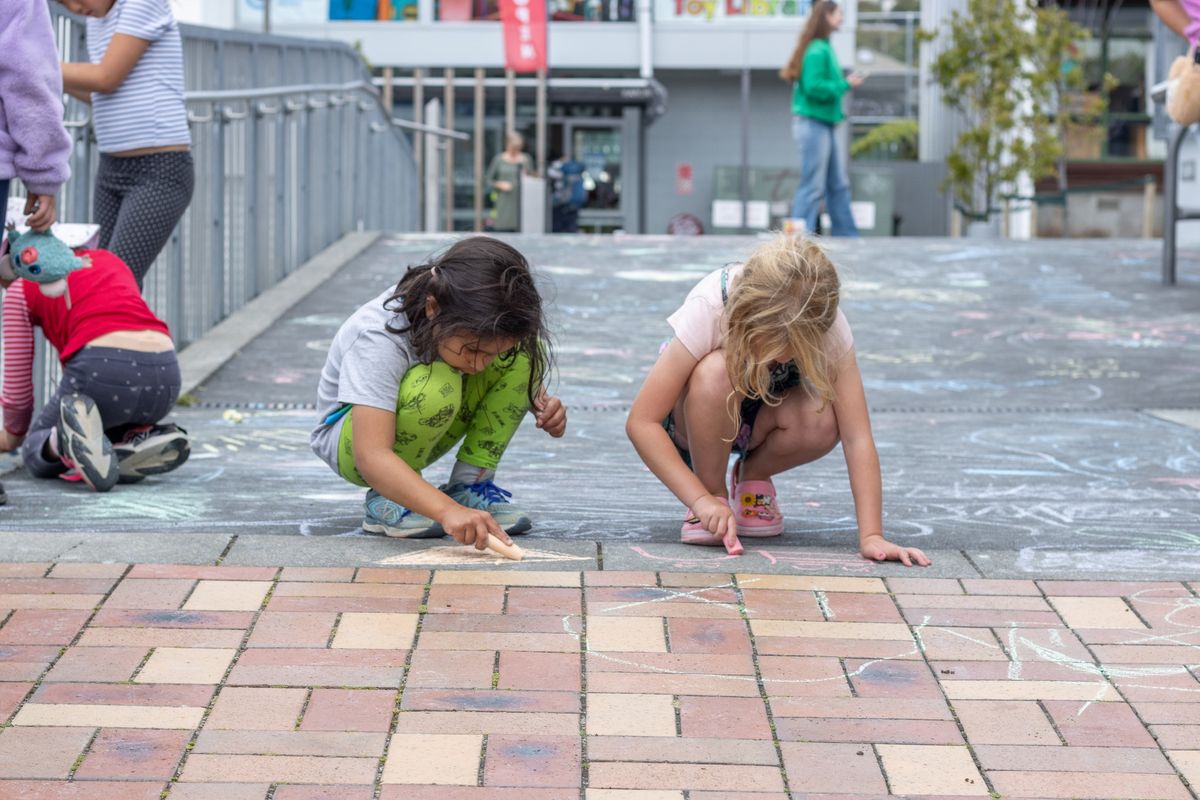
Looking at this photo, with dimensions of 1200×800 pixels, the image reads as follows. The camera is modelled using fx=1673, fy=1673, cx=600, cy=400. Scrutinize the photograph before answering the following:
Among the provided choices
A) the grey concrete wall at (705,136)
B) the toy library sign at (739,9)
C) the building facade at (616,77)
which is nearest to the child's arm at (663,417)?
the building facade at (616,77)

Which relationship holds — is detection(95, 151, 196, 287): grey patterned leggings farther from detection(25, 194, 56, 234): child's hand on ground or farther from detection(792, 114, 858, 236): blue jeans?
detection(792, 114, 858, 236): blue jeans

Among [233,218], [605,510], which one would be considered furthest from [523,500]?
[233,218]

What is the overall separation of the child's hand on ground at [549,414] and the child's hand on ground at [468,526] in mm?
361

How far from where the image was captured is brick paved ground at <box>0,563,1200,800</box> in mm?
2260

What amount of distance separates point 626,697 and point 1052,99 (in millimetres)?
17770

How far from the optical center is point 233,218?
759 cm

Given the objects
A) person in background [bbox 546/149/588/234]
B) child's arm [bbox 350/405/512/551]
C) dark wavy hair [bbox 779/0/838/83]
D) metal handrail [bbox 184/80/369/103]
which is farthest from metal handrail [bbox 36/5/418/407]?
person in background [bbox 546/149/588/234]

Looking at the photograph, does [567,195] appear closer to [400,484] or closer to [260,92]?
[260,92]

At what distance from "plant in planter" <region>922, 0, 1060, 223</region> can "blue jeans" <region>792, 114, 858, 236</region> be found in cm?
666

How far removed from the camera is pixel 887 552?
3365 mm

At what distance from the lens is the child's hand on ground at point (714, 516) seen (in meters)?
3.35

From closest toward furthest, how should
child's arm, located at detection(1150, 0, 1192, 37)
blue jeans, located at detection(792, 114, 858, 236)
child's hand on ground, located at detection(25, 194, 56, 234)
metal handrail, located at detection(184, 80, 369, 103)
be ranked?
child's hand on ground, located at detection(25, 194, 56, 234), child's arm, located at detection(1150, 0, 1192, 37), metal handrail, located at detection(184, 80, 369, 103), blue jeans, located at detection(792, 114, 858, 236)

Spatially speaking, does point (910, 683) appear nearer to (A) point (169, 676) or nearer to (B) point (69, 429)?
(A) point (169, 676)

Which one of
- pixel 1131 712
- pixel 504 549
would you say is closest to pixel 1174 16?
pixel 504 549
